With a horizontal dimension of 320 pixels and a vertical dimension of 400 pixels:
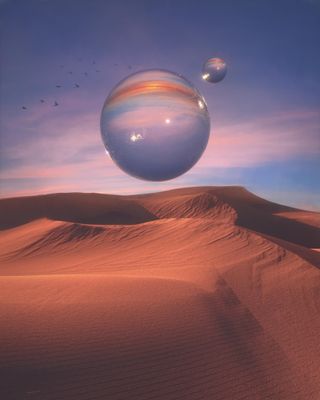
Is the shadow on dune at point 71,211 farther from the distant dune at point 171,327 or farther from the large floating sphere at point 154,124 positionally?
the large floating sphere at point 154,124

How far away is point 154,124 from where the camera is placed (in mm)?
3654

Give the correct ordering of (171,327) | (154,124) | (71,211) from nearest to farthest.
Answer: (154,124), (171,327), (71,211)

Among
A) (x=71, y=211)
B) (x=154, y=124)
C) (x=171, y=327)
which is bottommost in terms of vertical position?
(x=71, y=211)

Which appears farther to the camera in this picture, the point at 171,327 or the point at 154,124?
the point at 171,327

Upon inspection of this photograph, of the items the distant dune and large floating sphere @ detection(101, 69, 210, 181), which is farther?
the distant dune

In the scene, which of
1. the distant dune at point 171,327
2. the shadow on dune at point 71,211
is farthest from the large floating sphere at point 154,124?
the shadow on dune at point 71,211

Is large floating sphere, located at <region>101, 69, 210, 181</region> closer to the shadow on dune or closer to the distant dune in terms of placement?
the distant dune

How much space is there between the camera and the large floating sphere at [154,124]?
3688mm

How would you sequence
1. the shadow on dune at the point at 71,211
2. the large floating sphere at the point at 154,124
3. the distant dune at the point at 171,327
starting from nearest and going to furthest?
the large floating sphere at the point at 154,124 < the distant dune at the point at 171,327 < the shadow on dune at the point at 71,211

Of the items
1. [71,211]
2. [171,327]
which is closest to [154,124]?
[171,327]

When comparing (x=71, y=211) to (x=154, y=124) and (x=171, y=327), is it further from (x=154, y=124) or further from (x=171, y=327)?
(x=154, y=124)

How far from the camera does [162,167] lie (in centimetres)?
407

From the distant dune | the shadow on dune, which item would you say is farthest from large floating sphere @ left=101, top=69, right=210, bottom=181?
the shadow on dune

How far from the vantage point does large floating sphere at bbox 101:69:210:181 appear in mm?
3688
